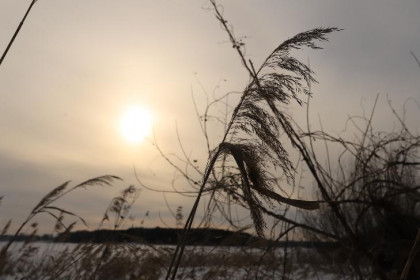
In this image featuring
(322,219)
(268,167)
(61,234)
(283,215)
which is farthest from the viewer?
(322,219)

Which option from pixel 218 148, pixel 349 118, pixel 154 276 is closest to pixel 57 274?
pixel 154 276

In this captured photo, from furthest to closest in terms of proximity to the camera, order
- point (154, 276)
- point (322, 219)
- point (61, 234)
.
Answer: point (322, 219), point (61, 234), point (154, 276)

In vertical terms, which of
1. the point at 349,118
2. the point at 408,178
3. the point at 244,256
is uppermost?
the point at 408,178

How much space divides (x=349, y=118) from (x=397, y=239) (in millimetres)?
1632

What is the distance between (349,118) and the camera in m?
3.51

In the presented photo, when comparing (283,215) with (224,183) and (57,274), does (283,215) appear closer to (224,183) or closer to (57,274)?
(224,183)

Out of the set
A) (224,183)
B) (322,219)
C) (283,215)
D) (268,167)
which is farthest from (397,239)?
(322,219)

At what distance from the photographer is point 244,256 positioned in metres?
3.97

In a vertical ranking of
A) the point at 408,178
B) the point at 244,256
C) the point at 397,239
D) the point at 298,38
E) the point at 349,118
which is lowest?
the point at 244,256

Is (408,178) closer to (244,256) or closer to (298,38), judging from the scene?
(244,256)

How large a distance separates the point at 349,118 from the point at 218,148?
227 centimetres

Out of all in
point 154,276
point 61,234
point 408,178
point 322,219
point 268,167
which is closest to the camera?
point 268,167

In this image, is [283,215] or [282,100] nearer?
[282,100]

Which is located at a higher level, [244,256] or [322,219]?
[322,219]
